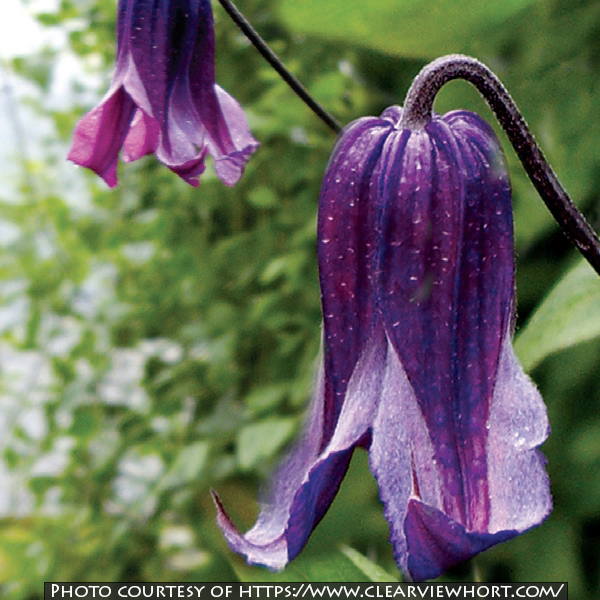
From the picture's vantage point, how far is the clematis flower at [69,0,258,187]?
588 millimetres

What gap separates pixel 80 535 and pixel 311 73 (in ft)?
2.88

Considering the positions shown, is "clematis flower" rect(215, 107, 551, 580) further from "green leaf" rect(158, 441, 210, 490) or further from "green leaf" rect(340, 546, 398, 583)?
"green leaf" rect(158, 441, 210, 490)

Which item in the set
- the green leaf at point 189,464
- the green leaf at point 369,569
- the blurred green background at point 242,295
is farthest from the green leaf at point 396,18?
the green leaf at point 189,464

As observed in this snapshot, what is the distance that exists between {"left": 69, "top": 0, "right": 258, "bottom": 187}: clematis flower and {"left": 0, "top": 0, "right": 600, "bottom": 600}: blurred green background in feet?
0.24

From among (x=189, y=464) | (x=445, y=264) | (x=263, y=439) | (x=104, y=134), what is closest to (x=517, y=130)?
(x=445, y=264)

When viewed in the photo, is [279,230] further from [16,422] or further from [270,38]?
[16,422]

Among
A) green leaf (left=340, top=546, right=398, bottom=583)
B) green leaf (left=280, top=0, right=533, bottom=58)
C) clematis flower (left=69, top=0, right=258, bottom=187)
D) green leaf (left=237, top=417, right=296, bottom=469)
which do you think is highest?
clematis flower (left=69, top=0, right=258, bottom=187)

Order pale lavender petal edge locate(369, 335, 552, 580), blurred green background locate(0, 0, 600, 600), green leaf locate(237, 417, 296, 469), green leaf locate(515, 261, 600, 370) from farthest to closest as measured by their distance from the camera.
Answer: green leaf locate(237, 417, 296, 469) < blurred green background locate(0, 0, 600, 600) < green leaf locate(515, 261, 600, 370) < pale lavender petal edge locate(369, 335, 552, 580)

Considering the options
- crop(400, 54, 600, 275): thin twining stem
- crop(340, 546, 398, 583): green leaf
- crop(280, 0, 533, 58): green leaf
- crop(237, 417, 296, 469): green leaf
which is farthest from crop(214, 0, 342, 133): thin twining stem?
crop(237, 417, 296, 469): green leaf

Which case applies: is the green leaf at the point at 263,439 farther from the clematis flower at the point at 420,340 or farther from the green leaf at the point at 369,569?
the clematis flower at the point at 420,340

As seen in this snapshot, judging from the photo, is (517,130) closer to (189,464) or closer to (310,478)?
(310,478)

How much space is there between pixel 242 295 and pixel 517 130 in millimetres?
789

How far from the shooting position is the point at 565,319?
0.54 m

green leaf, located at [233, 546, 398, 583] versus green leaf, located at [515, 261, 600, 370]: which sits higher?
green leaf, located at [515, 261, 600, 370]
